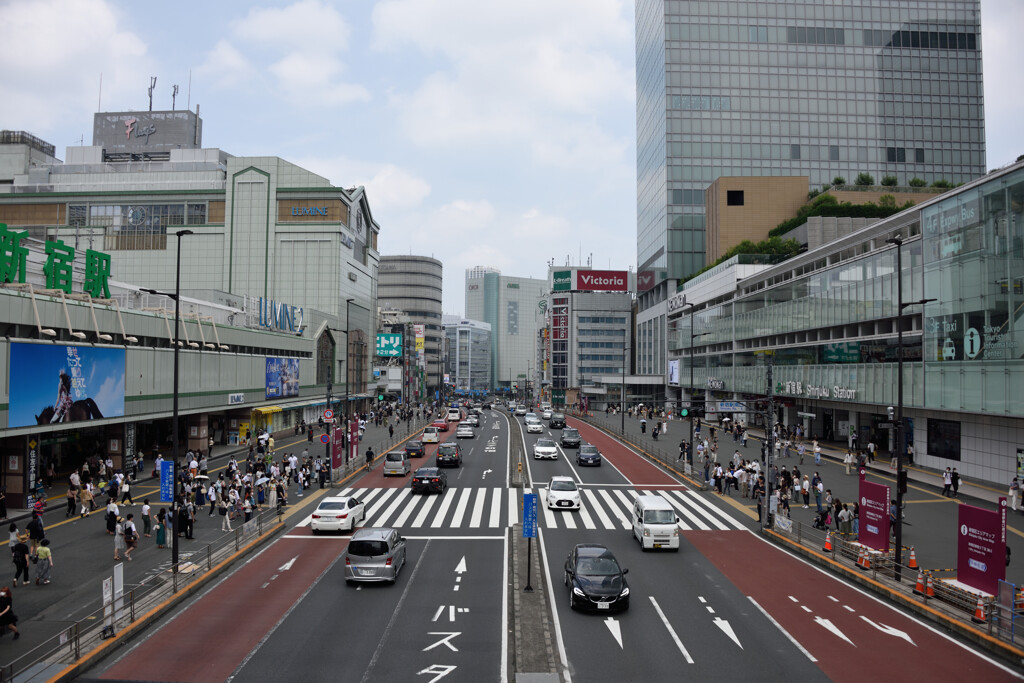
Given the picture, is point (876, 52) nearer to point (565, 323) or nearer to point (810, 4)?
point (810, 4)

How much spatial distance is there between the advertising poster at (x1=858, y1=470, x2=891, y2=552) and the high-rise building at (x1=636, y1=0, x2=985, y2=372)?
86314 mm

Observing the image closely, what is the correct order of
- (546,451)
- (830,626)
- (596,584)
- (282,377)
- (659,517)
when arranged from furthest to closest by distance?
(282,377) → (546,451) → (659,517) → (596,584) → (830,626)

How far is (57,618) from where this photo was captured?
15.9m

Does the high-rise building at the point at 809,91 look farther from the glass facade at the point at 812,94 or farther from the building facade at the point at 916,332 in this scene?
the building facade at the point at 916,332

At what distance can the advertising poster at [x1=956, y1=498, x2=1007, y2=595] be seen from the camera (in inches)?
634

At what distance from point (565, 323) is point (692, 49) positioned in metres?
63.5

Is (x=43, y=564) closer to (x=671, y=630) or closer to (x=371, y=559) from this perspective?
(x=371, y=559)

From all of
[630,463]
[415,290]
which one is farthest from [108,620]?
[415,290]

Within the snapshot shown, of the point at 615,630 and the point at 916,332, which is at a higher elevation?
the point at 916,332

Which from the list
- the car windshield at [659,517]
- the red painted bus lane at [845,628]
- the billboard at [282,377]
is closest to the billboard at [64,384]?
the billboard at [282,377]

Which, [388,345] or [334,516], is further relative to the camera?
[388,345]

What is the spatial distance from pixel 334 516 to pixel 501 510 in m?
8.28

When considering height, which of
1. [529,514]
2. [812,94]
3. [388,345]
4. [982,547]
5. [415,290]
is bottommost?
[982,547]

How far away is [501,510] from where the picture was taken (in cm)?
3023
